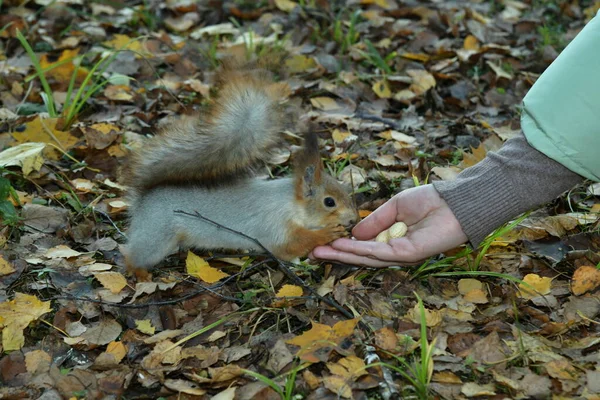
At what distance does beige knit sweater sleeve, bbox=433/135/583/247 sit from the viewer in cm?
214

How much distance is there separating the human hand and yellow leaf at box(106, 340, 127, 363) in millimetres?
668

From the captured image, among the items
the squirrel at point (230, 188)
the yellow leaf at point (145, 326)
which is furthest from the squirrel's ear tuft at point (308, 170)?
the yellow leaf at point (145, 326)

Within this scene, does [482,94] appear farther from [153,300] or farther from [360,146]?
[153,300]

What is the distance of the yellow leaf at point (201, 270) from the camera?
7.48 ft

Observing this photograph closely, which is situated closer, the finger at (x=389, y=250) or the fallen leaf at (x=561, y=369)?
the fallen leaf at (x=561, y=369)

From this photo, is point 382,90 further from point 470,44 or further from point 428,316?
point 428,316

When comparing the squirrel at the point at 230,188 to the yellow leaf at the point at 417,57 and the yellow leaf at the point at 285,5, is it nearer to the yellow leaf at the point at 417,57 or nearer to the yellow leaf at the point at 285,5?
the yellow leaf at the point at 417,57

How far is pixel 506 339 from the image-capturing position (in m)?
1.96

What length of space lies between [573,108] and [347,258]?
0.79 meters

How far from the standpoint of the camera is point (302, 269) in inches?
92.7

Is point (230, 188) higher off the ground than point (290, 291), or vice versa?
point (230, 188)

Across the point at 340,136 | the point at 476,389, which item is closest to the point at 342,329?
the point at 476,389

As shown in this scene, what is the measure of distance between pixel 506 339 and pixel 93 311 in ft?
3.92

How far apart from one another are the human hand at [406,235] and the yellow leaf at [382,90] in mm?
1245
